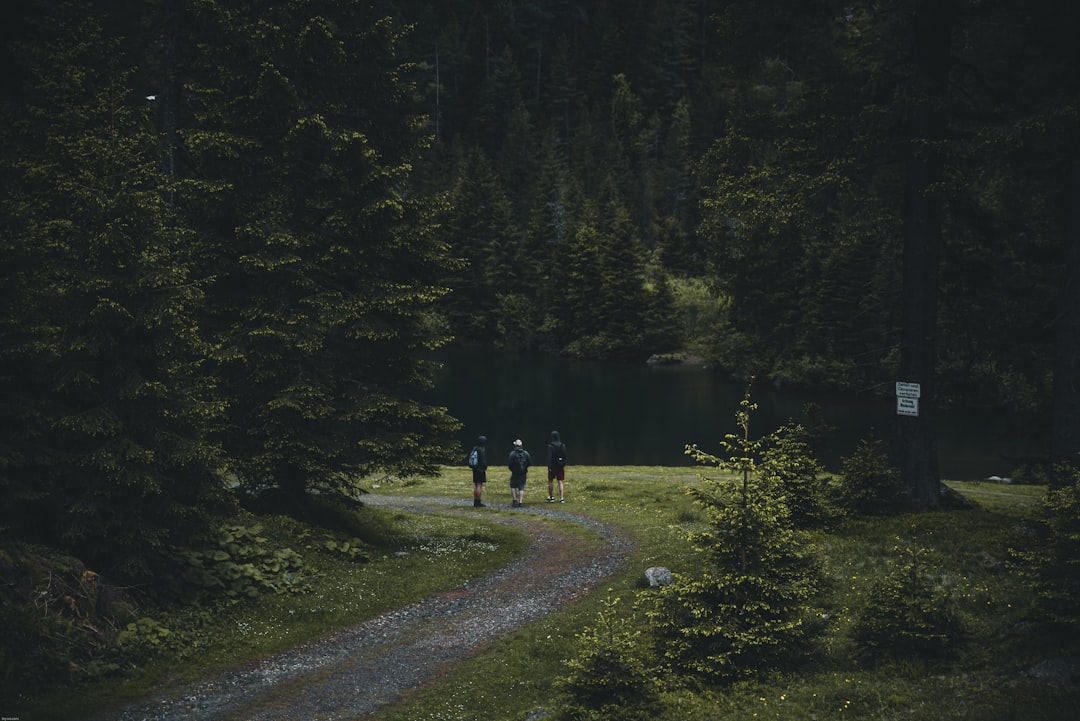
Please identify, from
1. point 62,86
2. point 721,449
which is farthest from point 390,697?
point 721,449

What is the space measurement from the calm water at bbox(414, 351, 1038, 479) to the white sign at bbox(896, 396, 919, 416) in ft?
53.2

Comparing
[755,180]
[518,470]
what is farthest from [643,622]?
[518,470]

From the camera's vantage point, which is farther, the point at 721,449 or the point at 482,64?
the point at 482,64

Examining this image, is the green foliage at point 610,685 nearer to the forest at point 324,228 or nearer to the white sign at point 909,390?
the forest at point 324,228

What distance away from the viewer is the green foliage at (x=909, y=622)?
36.6 ft

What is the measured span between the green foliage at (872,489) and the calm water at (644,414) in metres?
16.4

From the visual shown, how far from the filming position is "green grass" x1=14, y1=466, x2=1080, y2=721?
10.2 metres

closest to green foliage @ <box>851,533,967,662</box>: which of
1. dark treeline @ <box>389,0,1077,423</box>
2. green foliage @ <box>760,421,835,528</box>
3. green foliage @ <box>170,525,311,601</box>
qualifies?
green foliage @ <box>760,421,835,528</box>

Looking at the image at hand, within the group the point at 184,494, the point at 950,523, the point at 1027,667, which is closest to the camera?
the point at 1027,667

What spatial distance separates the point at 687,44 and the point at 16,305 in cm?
16054

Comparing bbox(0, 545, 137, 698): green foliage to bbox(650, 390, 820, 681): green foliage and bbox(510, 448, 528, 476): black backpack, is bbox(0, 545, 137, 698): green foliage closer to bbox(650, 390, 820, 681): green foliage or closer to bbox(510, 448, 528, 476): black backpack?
bbox(650, 390, 820, 681): green foliage

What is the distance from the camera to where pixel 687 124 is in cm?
13725

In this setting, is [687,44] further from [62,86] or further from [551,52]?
[62,86]

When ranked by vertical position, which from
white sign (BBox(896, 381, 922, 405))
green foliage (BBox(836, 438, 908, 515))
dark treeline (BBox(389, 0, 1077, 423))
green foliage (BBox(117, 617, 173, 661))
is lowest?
green foliage (BBox(117, 617, 173, 661))
